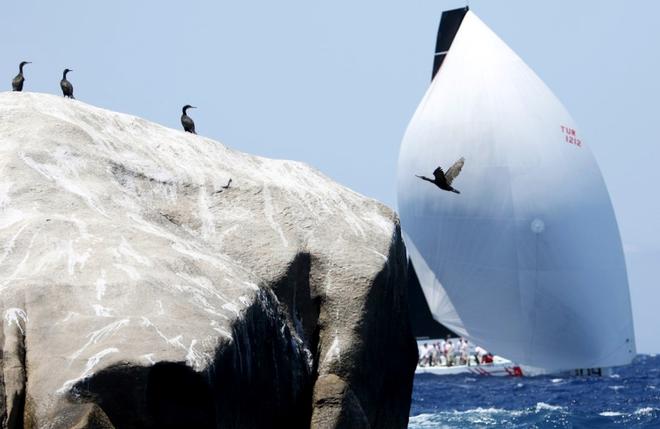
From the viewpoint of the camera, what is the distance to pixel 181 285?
9.36 m

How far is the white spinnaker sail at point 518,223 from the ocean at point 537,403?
185 centimetres

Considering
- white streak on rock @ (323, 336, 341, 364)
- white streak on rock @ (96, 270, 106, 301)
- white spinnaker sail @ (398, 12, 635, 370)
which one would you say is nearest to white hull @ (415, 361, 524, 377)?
white spinnaker sail @ (398, 12, 635, 370)

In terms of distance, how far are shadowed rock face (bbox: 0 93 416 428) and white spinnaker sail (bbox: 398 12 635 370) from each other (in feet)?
71.2

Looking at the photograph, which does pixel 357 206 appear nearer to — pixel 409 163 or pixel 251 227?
pixel 251 227

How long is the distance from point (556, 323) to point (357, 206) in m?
23.3

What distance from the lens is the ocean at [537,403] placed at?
82.6 feet

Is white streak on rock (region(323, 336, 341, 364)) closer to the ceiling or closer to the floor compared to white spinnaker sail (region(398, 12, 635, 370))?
closer to the floor

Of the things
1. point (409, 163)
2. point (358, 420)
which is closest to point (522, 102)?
point (409, 163)

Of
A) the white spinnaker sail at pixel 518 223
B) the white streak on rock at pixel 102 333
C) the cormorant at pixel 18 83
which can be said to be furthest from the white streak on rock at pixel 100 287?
the white spinnaker sail at pixel 518 223

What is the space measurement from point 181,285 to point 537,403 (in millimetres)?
24766

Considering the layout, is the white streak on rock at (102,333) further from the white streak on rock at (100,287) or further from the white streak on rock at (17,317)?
the white streak on rock at (17,317)

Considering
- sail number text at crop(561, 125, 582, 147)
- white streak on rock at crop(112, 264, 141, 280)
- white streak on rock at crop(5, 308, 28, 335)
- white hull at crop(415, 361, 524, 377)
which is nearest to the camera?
white streak on rock at crop(5, 308, 28, 335)

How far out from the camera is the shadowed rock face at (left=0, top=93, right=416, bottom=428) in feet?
27.4

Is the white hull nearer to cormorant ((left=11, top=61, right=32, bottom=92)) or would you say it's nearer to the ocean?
the ocean
